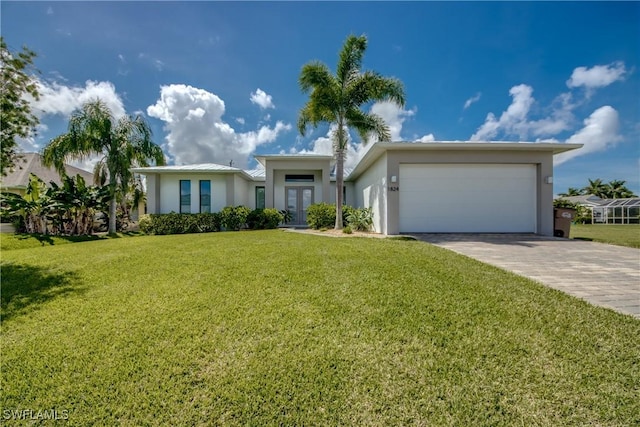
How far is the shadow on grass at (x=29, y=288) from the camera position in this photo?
3.94 meters

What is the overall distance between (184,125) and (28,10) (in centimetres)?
1602

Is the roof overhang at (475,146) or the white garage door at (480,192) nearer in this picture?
the roof overhang at (475,146)

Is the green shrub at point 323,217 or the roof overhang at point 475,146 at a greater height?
the roof overhang at point 475,146

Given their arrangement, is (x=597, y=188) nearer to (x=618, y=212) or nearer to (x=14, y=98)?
(x=618, y=212)

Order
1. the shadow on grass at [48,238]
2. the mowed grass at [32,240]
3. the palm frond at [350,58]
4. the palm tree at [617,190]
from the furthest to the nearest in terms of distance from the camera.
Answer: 1. the palm tree at [617,190]
2. the palm frond at [350,58]
3. the shadow on grass at [48,238]
4. the mowed grass at [32,240]

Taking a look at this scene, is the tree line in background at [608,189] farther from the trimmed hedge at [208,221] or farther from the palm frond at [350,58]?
the trimmed hedge at [208,221]

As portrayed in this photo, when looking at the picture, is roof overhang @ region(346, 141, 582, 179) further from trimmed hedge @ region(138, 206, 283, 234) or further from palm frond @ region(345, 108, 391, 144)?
trimmed hedge @ region(138, 206, 283, 234)

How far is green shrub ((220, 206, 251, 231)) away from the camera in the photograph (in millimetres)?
14203

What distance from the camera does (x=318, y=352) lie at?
2.70m

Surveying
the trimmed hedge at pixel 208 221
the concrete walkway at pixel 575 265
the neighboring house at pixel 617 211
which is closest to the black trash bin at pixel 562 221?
the concrete walkway at pixel 575 265

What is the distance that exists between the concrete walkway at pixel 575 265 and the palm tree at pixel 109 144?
15.5 m

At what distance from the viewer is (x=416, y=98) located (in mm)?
12523

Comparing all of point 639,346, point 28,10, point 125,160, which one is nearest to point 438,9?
point 639,346

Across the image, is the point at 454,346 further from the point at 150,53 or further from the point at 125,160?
the point at 125,160
